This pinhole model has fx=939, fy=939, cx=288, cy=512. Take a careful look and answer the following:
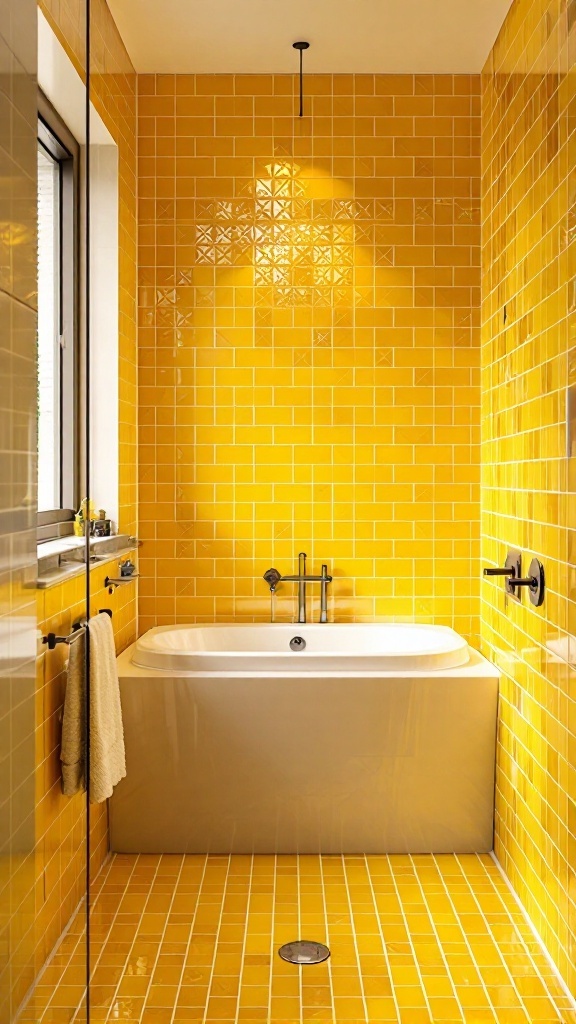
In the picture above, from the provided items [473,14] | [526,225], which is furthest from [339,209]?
[526,225]

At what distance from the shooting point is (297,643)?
414 cm

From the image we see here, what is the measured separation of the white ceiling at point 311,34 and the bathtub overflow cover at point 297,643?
8.18ft

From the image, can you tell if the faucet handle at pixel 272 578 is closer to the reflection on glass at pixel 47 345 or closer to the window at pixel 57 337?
the window at pixel 57 337

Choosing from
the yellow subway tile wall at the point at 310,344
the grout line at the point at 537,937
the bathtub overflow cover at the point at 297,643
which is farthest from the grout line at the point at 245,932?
the yellow subway tile wall at the point at 310,344

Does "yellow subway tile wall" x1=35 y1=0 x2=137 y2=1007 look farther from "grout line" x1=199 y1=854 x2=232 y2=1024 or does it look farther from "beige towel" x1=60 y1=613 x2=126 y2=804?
"grout line" x1=199 y1=854 x2=232 y2=1024

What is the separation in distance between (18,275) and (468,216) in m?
3.54

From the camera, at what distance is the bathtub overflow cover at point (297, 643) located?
4.14 m

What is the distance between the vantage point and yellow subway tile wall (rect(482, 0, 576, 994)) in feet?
8.38

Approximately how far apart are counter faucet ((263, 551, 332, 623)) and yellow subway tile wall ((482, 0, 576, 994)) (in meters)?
0.70

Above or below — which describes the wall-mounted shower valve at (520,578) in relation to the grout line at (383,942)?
above

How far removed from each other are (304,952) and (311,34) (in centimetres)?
337

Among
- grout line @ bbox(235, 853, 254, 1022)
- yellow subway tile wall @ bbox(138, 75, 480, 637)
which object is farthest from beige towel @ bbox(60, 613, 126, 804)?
yellow subway tile wall @ bbox(138, 75, 480, 637)

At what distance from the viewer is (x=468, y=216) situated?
4.18 meters

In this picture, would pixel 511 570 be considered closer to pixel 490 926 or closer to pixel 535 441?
pixel 535 441
